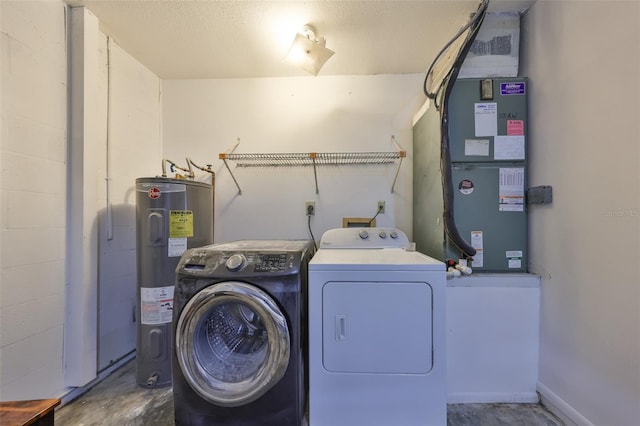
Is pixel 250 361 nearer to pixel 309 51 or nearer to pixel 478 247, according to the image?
pixel 478 247

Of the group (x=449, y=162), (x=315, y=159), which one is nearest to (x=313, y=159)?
(x=315, y=159)

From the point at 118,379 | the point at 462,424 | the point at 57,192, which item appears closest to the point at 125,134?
the point at 57,192

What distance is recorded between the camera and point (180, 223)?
1.74 meters

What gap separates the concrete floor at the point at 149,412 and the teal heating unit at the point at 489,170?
0.79 meters

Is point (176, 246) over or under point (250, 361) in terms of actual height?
over

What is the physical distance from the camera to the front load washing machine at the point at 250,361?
1248 millimetres

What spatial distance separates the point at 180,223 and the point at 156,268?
33 centimetres

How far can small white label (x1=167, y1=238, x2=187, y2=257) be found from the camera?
172 centimetres

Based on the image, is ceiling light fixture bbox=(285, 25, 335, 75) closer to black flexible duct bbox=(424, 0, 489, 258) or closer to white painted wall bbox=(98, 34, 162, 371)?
black flexible duct bbox=(424, 0, 489, 258)

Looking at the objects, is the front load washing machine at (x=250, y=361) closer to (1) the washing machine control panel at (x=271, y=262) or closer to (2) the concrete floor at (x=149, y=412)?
(1) the washing machine control panel at (x=271, y=262)

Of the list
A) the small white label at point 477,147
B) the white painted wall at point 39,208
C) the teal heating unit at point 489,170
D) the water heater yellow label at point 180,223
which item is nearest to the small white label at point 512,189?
the teal heating unit at point 489,170

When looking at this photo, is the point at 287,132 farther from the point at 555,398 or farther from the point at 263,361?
→ the point at 555,398

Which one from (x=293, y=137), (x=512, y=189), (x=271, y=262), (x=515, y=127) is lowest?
(x=271, y=262)

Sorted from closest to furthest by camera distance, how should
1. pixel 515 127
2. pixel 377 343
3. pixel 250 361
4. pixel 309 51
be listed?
1. pixel 377 343
2. pixel 250 361
3. pixel 515 127
4. pixel 309 51
